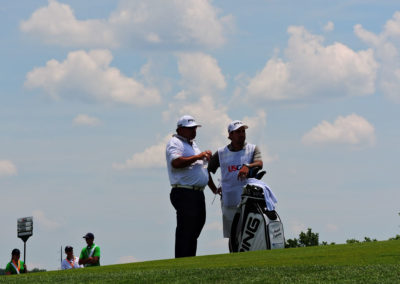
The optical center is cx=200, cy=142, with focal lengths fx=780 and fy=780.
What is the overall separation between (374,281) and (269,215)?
4792 millimetres

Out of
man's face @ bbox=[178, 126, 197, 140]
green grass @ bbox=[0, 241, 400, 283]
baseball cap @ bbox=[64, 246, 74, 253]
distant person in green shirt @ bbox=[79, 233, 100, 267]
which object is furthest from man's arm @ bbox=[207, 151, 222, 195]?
baseball cap @ bbox=[64, 246, 74, 253]

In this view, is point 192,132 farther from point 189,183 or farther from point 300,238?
point 300,238

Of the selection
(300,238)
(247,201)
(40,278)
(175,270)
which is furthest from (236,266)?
(300,238)

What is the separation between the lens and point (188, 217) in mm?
11414

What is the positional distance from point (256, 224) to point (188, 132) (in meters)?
1.72

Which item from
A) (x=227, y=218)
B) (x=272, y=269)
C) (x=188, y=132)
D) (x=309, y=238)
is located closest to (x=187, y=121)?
(x=188, y=132)

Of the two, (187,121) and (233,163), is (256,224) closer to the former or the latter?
(233,163)

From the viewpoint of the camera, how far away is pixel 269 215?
11.8m

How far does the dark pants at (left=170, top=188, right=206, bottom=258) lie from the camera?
11422mm

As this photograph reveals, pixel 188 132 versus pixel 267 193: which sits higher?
pixel 188 132

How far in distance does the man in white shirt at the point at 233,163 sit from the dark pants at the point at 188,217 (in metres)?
0.60

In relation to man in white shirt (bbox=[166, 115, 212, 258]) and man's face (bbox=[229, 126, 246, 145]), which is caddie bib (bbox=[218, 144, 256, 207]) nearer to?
Answer: man's face (bbox=[229, 126, 246, 145])

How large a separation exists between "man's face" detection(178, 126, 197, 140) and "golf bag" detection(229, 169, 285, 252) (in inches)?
44.2

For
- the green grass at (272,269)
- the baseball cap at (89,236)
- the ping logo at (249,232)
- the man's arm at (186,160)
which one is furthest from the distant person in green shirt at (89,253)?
the green grass at (272,269)
